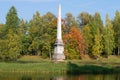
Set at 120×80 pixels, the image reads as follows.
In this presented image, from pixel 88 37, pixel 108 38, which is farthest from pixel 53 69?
pixel 108 38

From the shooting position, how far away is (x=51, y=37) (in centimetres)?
8769

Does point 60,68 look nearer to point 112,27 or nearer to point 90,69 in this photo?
point 90,69

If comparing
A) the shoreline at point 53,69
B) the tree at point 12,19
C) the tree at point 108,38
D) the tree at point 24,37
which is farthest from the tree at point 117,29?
the shoreline at point 53,69

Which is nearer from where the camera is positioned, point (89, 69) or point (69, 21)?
point (89, 69)

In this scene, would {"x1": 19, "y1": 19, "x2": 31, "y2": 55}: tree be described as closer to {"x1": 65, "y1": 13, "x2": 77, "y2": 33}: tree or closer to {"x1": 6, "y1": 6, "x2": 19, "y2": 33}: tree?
{"x1": 6, "y1": 6, "x2": 19, "y2": 33}: tree

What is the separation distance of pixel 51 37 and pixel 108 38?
15.9 m

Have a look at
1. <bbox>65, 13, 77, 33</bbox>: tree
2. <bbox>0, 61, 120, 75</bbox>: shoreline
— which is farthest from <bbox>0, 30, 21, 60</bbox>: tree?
<bbox>0, 61, 120, 75</bbox>: shoreline

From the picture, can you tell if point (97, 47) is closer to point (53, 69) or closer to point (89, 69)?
point (89, 69)

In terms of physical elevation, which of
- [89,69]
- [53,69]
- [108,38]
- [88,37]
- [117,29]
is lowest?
[89,69]

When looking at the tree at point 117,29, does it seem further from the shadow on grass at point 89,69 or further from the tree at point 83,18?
the shadow on grass at point 89,69

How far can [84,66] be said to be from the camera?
56.1 m

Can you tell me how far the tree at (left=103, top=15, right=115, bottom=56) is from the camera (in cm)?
8800

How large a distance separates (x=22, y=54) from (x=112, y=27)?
27.2 m

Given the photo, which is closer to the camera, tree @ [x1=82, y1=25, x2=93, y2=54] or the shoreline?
the shoreline
